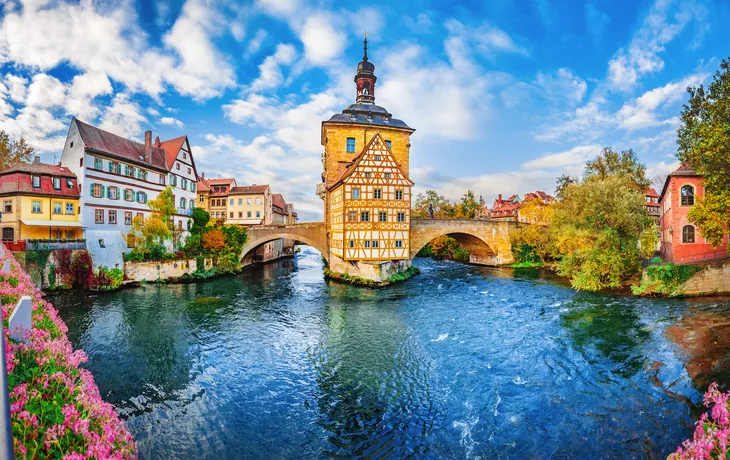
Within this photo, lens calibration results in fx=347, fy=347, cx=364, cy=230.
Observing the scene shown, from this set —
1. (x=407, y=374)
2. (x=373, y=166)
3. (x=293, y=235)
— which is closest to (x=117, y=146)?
(x=293, y=235)

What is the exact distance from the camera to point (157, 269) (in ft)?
83.1

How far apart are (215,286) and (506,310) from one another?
1931cm

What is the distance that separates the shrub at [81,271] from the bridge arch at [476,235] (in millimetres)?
23619

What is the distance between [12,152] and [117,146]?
10492 millimetres

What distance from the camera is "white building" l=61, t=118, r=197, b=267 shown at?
2375cm

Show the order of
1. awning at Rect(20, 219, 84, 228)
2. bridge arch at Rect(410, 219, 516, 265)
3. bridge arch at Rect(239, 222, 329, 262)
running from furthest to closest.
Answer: bridge arch at Rect(410, 219, 516, 265) → bridge arch at Rect(239, 222, 329, 262) → awning at Rect(20, 219, 84, 228)

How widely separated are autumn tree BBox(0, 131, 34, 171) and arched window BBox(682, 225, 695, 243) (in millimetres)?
49845

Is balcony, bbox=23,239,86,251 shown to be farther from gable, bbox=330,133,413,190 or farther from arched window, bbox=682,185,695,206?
arched window, bbox=682,185,695,206

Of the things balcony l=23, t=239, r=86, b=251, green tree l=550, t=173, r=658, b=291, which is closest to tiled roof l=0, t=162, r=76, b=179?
balcony l=23, t=239, r=86, b=251

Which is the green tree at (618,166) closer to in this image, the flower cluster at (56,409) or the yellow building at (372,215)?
the yellow building at (372,215)

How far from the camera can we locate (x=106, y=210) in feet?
82.3

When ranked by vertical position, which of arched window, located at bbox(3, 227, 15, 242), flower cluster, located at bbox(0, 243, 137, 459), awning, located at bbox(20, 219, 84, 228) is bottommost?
flower cluster, located at bbox(0, 243, 137, 459)

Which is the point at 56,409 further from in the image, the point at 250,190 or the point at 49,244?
the point at 250,190

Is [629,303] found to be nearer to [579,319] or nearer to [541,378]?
[579,319]
